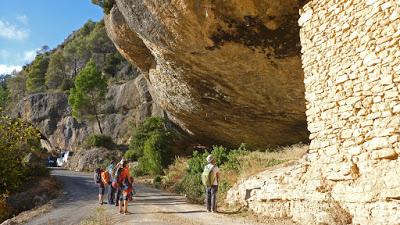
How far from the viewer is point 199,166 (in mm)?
15102

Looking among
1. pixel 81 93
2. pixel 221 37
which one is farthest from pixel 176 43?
pixel 81 93

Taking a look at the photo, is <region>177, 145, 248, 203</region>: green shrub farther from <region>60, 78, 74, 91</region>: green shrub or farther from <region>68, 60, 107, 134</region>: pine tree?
<region>60, 78, 74, 91</region>: green shrub

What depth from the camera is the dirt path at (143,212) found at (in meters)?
9.02

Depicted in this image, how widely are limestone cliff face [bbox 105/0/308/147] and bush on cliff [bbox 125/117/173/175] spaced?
126 inches

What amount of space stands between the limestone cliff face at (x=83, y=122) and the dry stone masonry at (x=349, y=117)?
23.8m

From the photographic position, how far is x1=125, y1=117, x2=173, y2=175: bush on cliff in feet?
73.7

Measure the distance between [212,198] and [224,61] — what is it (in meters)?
5.20

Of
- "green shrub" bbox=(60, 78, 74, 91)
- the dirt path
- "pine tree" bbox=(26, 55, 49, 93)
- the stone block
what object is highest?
"pine tree" bbox=(26, 55, 49, 93)

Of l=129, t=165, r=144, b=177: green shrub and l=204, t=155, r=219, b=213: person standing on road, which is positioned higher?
l=129, t=165, r=144, b=177: green shrub

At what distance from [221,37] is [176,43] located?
65.0 inches

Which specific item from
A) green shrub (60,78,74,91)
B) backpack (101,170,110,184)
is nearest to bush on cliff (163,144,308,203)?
backpack (101,170,110,184)

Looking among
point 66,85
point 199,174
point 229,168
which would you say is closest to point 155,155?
point 199,174

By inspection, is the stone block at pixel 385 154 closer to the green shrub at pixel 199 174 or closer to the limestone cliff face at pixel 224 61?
the limestone cliff face at pixel 224 61

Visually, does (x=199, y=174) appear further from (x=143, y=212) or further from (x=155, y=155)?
(x=155, y=155)
